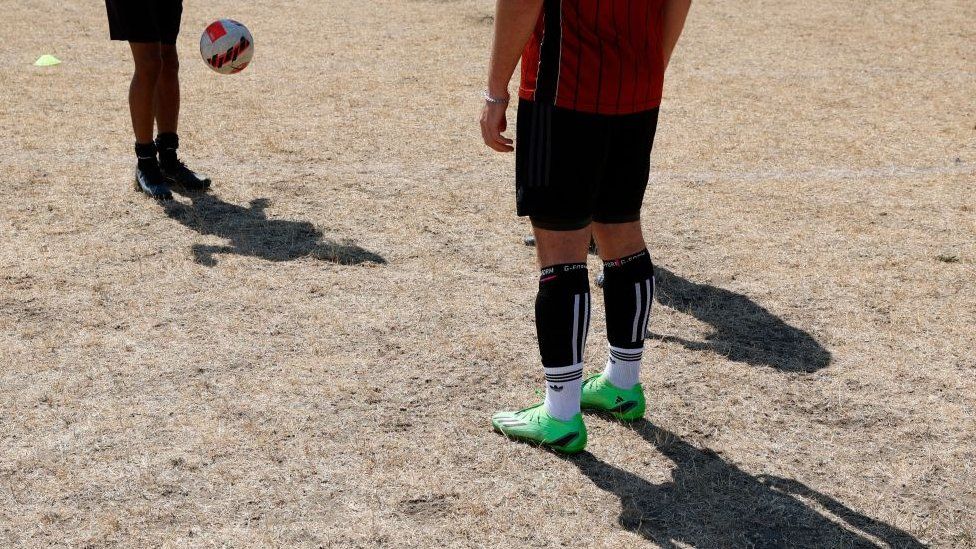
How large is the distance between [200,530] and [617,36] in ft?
6.98

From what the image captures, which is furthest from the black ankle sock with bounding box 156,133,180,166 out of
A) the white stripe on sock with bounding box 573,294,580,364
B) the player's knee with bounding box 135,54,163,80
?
the white stripe on sock with bounding box 573,294,580,364

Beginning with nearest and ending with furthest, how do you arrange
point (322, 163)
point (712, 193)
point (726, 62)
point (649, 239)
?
1. point (649, 239)
2. point (712, 193)
3. point (322, 163)
4. point (726, 62)

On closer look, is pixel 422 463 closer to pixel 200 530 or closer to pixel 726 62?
pixel 200 530

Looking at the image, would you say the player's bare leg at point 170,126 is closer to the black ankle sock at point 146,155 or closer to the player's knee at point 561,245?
the black ankle sock at point 146,155

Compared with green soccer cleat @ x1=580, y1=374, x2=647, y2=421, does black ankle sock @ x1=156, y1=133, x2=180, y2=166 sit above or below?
below

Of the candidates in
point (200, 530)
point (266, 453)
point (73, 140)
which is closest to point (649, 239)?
point (266, 453)

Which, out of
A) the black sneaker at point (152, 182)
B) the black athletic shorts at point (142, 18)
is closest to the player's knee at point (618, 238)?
the black sneaker at point (152, 182)

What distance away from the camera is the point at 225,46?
696 centimetres

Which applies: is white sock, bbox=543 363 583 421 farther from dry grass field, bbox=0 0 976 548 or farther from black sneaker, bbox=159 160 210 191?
black sneaker, bbox=159 160 210 191

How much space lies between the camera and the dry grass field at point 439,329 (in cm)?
364

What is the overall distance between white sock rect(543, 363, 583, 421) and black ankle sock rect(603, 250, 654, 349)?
0.90ft

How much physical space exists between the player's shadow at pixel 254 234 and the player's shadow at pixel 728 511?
8.16ft

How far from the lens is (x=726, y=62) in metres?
10.7

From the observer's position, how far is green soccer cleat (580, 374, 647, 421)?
421 cm
